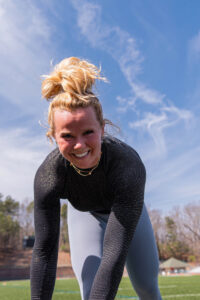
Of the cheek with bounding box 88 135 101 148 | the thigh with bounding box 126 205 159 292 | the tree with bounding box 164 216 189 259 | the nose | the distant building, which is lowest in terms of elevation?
the thigh with bounding box 126 205 159 292

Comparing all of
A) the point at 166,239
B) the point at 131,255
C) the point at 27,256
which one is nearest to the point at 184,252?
the point at 166,239

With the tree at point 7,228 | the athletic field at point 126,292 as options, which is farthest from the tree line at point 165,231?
the athletic field at point 126,292

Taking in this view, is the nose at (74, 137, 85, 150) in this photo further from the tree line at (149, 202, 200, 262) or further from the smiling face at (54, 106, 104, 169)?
the tree line at (149, 202, 200, 262)

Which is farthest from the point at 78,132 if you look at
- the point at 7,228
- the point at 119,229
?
the point at 7,228

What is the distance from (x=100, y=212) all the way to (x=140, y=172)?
85 cm

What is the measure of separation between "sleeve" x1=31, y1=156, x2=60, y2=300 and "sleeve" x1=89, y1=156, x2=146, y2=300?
393 mm

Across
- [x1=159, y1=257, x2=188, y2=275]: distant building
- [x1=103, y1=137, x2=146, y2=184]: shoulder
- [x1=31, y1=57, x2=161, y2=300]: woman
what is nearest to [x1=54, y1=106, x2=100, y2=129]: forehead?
[x1=31, y1=57, x2=161, y2=300]: woman

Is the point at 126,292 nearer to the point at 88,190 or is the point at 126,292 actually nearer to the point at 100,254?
the point at 100,254

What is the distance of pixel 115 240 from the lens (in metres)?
2.15

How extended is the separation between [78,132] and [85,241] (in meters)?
1.38

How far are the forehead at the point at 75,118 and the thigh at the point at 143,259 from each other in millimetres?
1281

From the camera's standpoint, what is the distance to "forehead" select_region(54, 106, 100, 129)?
193 centimetres

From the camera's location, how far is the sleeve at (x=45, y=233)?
91.0 inches

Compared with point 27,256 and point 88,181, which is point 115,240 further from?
point 27,256
